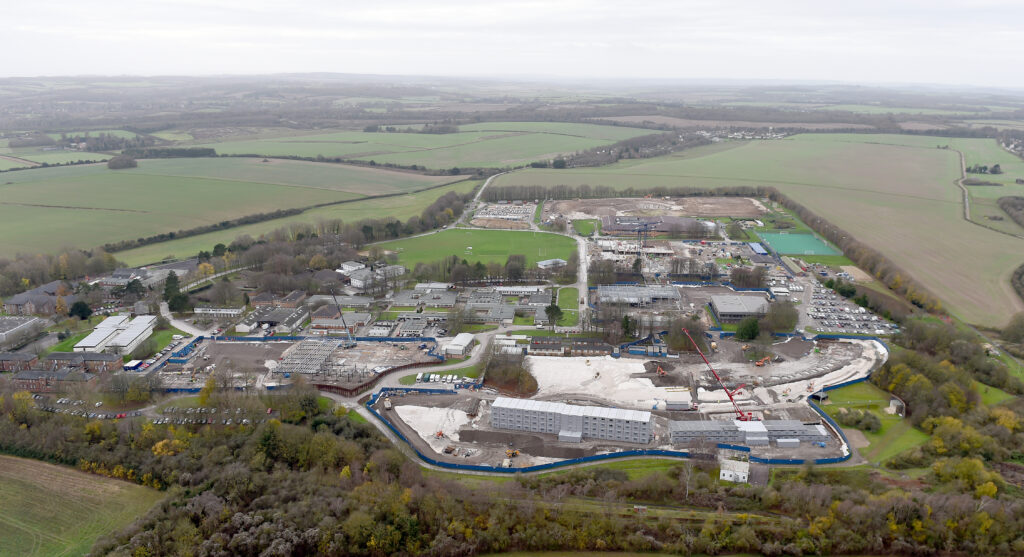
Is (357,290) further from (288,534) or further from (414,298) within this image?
(288,534)

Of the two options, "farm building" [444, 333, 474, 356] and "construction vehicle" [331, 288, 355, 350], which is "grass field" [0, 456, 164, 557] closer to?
"construction vehicle" [331, 288, 355, 350]

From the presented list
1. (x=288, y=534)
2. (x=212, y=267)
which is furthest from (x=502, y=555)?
(x=212, y=267)

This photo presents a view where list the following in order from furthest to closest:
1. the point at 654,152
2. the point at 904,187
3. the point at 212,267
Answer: the point at 654,152
the point at 904,187
the point at 212,267

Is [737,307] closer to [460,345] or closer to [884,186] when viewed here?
[460,345]

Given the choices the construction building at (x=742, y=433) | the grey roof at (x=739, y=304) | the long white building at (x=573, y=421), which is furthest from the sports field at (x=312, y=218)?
the construction building at (x=742, y=433)

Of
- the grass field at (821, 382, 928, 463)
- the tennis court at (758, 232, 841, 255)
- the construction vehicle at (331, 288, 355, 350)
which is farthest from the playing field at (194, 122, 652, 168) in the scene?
the grass field at (821, 382, 928, 463)

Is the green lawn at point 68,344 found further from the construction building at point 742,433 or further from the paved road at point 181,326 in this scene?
the construction building at point 742,433
